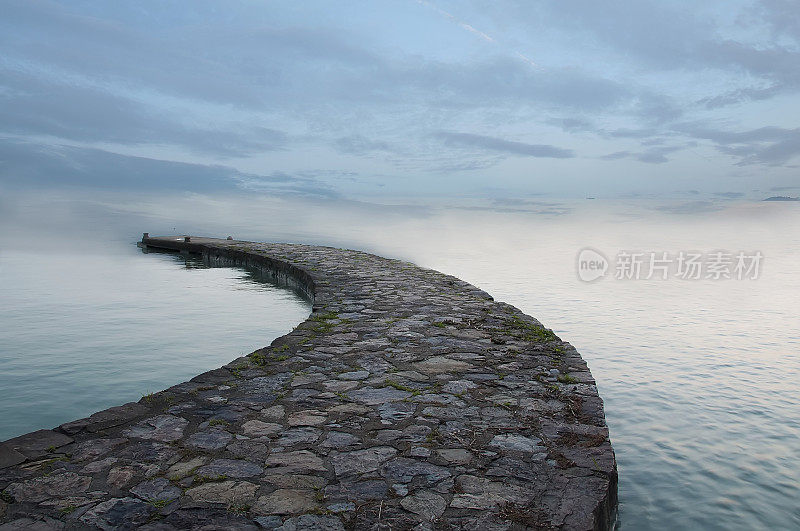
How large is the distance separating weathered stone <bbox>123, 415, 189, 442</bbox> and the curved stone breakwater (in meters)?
0.01

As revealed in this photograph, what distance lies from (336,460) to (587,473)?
1.57 metres

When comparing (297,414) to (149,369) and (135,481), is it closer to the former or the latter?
(135,481)

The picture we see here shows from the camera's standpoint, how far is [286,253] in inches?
653

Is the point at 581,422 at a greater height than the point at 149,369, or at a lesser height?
greater

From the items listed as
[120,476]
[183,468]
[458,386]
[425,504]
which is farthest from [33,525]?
[458,386]

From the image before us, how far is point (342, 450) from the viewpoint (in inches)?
144

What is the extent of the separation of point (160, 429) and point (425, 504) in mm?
2082

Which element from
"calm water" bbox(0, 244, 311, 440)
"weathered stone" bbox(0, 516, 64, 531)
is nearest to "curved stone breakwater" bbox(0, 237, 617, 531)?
"weathered stone" bbox(0, 516, 64, 531)

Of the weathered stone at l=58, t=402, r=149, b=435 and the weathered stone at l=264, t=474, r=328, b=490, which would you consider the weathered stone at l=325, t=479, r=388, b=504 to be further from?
the weathered stone at l=58, t=402, r=149, b=435

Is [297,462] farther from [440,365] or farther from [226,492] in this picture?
[440,365]

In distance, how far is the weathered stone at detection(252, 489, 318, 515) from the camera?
297 cm

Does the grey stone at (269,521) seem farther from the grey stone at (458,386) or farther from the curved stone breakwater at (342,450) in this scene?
the grey stone at (458,386)

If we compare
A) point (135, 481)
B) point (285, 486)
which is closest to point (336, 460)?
point (285, 486)

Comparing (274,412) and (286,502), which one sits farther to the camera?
(274,412)
